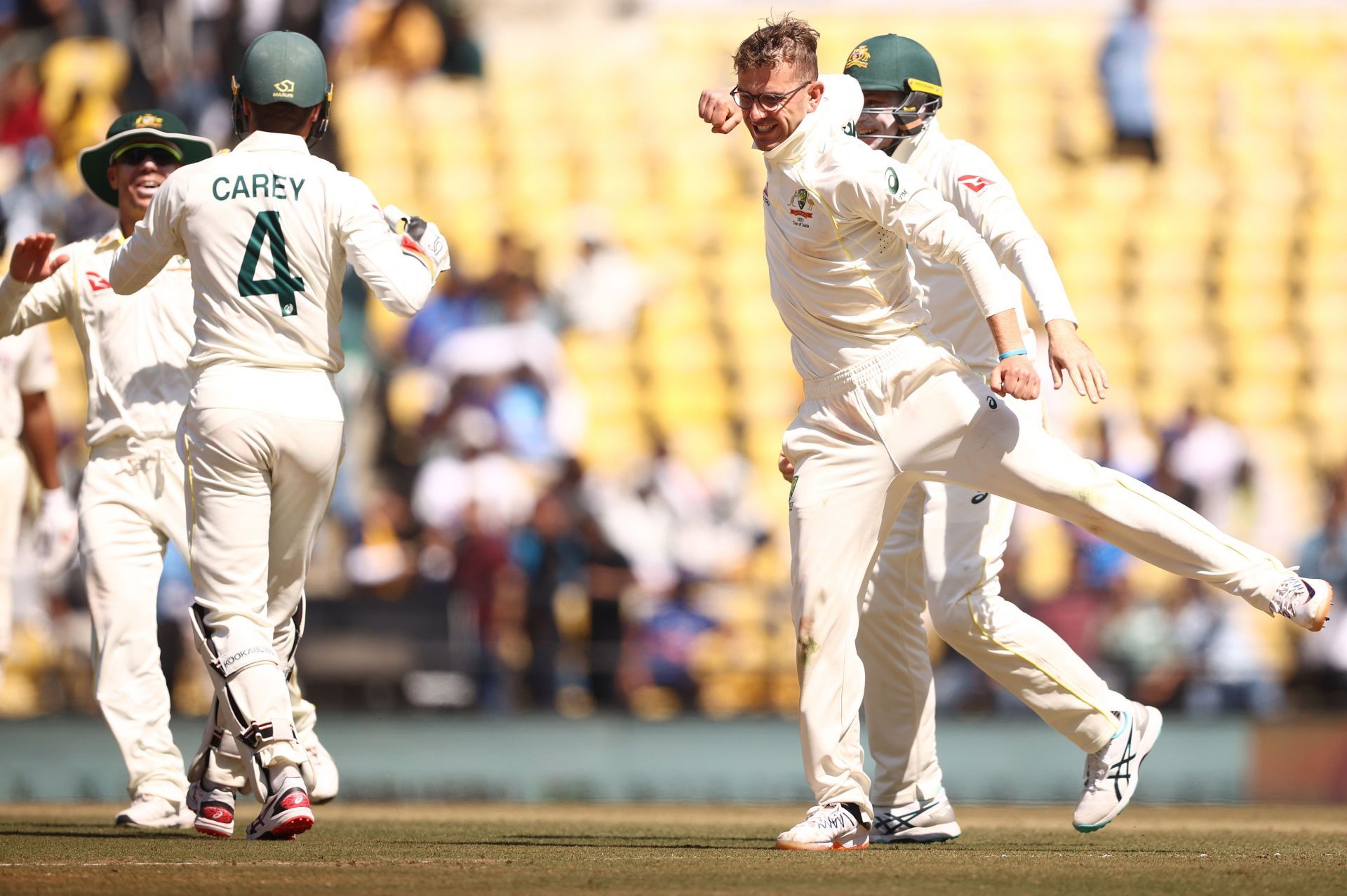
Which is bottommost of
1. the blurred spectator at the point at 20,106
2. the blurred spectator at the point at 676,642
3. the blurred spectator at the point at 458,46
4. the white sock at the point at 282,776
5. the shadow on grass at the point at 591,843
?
the shadow on grass at the point at 591,843

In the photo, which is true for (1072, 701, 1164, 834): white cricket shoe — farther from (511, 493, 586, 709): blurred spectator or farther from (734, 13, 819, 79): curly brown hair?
(511, 493, 586, 709): blurred spectator

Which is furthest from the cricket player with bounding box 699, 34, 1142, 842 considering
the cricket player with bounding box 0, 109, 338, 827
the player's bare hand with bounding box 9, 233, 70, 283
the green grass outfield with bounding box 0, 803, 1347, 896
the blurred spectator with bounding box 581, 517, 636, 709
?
the blurred spectator with bounding box 581, 517, 636, 709

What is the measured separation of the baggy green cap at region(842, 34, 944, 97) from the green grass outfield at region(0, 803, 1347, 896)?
2504 millimetres

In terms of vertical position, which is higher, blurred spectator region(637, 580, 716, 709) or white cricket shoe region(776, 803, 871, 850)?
blurred spectator region(637, 580, 716, 709)

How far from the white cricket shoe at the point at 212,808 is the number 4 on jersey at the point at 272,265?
1741 millimetres

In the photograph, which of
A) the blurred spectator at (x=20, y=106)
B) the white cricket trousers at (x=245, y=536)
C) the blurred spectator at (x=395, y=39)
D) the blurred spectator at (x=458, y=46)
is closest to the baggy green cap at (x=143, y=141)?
the white cricket trousers at (x=245, y=536)

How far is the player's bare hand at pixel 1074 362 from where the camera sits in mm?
5402

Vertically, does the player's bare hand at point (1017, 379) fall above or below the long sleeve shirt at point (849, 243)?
below

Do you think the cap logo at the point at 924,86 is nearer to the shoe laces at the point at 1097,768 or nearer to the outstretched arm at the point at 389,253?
the outstretched arm at the point at 389,253

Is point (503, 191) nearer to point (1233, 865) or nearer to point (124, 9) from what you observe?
point (124, 9)

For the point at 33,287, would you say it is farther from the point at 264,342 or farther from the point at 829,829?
the point at 829,829

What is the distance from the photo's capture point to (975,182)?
6.11m

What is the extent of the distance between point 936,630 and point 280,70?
9.13ft

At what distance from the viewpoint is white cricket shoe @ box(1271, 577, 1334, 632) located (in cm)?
549
